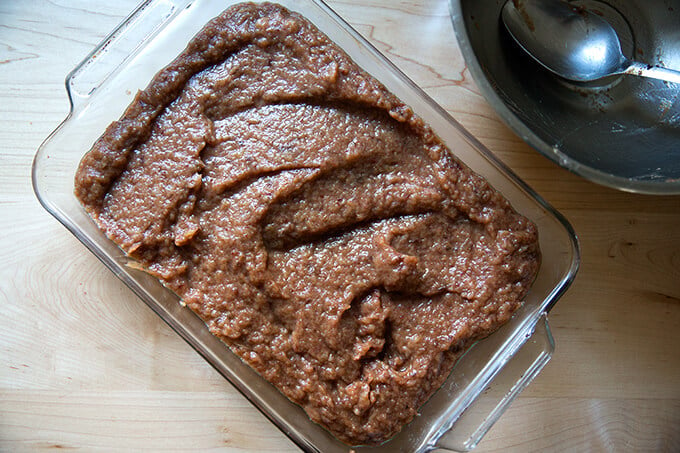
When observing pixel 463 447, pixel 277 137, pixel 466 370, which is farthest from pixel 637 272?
pixel 277 137

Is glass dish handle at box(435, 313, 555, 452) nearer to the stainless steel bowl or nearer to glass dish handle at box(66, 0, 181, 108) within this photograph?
the stainless steel bowl

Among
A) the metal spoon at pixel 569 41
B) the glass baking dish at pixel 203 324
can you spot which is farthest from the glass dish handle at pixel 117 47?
the metal spoon at pixel 569 41

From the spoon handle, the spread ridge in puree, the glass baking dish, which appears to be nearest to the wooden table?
the glass baking dish

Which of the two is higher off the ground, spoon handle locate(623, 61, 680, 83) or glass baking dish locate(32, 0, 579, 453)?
spoon handle locate(623, 61, 680, 83)

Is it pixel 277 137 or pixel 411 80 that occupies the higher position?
pixel 411 80

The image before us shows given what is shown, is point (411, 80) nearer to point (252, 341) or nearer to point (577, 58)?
point (577, 58)

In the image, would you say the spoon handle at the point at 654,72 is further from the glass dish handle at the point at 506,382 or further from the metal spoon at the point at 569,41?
the glass dish handle at the point at 506,382

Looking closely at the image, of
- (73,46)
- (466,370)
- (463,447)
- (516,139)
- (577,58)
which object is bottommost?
(463,447)
